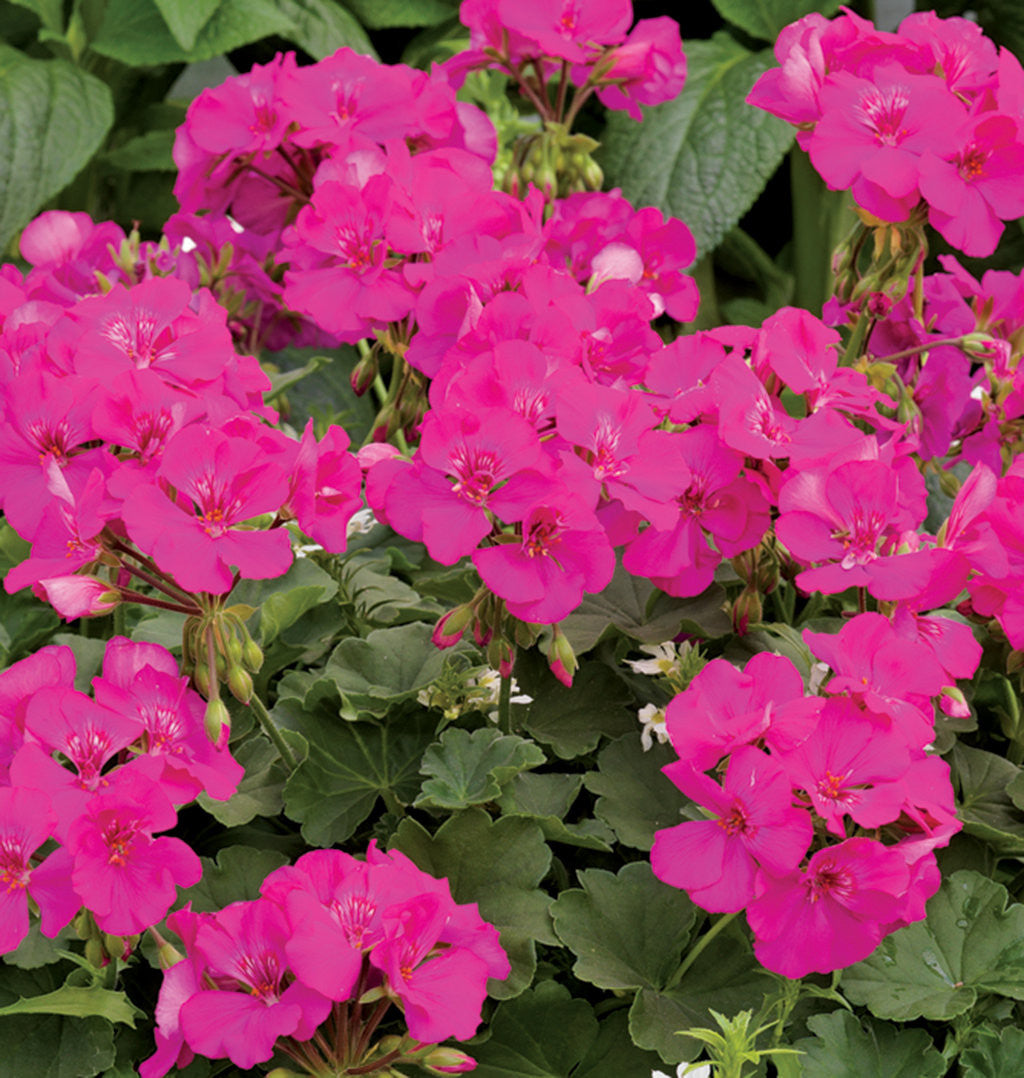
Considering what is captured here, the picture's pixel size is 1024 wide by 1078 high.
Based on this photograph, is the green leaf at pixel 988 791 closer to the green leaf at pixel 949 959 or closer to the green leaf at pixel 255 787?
the green leaf at pixel 949 959

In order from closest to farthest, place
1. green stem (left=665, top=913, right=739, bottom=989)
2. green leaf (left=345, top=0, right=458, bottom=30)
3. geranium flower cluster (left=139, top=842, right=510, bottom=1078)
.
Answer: geranium flower cluster (left=139, top=842, right=510, bottom=1078) < green stem (left=665, top=913, right=739, bottom=989) < green leaf (left=345, top=0, right=458, bottom=30)

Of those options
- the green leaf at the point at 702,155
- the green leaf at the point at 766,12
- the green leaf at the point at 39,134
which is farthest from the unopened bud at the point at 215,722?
the green leaf at the point at 766,12

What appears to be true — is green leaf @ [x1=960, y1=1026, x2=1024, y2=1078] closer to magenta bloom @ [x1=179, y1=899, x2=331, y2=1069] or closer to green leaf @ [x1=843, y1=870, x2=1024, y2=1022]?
green leaf @ [x1=843, y1=870, x2=1024, y2=1022]

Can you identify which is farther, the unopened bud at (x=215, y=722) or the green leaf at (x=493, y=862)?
the green leaf at (x=493, y=862)

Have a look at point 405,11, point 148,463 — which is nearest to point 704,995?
point 148,463

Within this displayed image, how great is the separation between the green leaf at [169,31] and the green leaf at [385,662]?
1225 mm

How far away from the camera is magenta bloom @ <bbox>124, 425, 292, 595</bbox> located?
54cm

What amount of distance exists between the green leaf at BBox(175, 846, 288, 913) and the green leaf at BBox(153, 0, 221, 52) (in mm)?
1324

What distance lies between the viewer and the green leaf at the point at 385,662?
29.8 inches

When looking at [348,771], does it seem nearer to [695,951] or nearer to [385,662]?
[385,662]

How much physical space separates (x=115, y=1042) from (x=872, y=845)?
0.37 metres

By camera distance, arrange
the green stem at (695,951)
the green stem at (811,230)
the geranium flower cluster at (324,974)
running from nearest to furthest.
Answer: the geranium flower cluster at (324,974) < the green stem at (695,951) < the green stem at (811,230)

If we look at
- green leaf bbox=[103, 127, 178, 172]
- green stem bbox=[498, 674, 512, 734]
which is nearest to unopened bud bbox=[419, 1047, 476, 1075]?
green stem bbox=[498, 674, 512, 734]

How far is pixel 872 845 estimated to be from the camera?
52 cm
